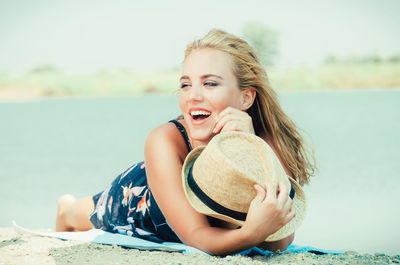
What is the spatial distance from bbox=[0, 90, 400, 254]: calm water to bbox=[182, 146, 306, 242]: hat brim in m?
1.50

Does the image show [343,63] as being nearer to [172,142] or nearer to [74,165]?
[74,165]

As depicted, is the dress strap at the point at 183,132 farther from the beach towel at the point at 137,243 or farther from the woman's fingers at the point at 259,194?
the woman's fingers at the point at 259,194

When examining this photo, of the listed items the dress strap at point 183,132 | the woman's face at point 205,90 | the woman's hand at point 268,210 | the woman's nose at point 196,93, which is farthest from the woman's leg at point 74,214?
the woman's hand at point 268,210

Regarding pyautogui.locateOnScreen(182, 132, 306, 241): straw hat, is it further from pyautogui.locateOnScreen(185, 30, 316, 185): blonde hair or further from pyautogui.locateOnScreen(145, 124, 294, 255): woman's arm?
pyautogui.locateOnScreen(185, 30, 316, 185): blonde hair

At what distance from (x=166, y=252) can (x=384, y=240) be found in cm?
311

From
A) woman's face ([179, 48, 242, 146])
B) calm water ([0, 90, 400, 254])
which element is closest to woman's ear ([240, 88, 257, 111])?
woman's face ([179, 48, 242, 146])

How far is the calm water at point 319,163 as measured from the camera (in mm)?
5957

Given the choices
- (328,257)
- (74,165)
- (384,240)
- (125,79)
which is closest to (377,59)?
(125,79)

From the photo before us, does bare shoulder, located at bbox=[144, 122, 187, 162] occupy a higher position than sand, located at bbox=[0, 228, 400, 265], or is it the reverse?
bare shoulder, located at bbox=[144, 122, 187, 162]

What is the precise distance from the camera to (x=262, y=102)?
373 cm

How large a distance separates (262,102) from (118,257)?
163 cm

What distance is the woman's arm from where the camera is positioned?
2.50 m

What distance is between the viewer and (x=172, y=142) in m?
3.22

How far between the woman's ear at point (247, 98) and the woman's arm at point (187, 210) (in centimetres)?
60
